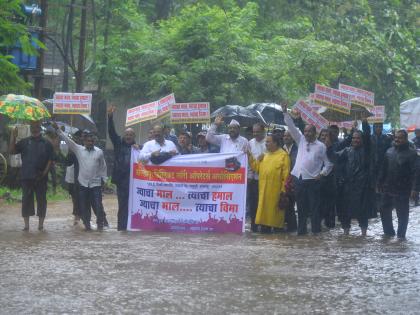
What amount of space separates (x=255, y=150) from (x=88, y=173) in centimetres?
257

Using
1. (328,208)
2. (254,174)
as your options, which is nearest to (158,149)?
(254,174)

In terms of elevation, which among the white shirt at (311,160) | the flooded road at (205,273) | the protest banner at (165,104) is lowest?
the flooded road at (205,273)

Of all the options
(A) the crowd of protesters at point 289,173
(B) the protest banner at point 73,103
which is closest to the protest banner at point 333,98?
(A) the crowd of protesters at point 289,173

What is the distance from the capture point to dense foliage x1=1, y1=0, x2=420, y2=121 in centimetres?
2711

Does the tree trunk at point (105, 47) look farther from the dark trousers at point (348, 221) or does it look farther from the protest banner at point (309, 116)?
the dark trousers at point (348, 221)

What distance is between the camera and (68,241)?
43.1 ft

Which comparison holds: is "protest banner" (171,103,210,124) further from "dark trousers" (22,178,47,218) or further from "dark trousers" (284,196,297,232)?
"dark trousers" (22,178,47,218)

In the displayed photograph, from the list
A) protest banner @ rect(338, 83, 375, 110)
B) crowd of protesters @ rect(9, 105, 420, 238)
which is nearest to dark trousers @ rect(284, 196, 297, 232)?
crowd of protesters @ rect(9, 105, 420, 238)

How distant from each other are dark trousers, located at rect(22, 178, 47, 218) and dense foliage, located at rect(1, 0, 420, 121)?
12.2 m

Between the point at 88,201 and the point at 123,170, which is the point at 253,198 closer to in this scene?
the point at 123,170

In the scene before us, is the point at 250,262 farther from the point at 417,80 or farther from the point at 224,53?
the point at 417,80

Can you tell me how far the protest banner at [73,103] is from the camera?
18.4 meters

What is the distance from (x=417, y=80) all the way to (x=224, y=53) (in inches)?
410

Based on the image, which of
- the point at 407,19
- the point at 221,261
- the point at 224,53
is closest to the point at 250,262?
the point at 221,261
